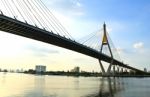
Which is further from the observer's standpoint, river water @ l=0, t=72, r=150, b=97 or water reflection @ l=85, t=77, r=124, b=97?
water reflection @ l=85, t=77, r=124, b=97

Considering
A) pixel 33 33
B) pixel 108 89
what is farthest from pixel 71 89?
pixel 33 33

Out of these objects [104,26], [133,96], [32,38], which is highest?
[104,26]

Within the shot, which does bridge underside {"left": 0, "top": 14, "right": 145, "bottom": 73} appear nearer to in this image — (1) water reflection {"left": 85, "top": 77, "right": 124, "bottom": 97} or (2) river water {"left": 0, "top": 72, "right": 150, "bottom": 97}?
(2) river water {"left": 0, "top": 72, "right": 150, "bottom": 97}

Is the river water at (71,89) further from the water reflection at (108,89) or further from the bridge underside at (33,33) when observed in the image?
the bridge underside at (33,33)

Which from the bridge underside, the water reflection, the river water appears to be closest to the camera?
the river water

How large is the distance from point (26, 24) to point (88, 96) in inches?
472

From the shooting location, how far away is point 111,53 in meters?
86.3

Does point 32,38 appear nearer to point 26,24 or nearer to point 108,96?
point 26,24

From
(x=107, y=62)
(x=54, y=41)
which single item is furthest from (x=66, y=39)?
(x=107, y=62)

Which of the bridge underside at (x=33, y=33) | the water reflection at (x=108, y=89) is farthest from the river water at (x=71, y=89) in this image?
the bridge underside at (x=33, y=33)

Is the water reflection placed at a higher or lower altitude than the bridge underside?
lower

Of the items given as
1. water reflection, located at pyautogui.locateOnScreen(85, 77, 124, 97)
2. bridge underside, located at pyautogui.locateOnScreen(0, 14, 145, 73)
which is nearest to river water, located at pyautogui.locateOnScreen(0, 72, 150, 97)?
water reflection, located at pyautogui.locateOnScreen(85, 77, 124, 97)

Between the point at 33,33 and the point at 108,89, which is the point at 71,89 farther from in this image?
the point at 33,33

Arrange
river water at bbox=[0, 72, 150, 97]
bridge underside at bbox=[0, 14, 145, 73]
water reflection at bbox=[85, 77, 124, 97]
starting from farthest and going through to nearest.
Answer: bridge underside at bbox=[0, 14, 145, 73] < water reflection at bbox=[85, 77, 124, 97] < river water at bbox=[0, 72, 150, 97]
